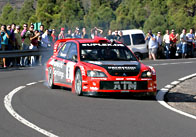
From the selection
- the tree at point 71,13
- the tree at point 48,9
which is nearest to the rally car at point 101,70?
the tree at point 71,13

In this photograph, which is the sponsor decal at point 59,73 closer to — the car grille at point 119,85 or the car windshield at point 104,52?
the car windshield at point 104,52

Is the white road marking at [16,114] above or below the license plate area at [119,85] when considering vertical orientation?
below

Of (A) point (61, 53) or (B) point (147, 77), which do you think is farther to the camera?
(A) point (61, 53)

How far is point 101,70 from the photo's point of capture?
13.7m

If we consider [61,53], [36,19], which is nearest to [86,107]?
[61,53]

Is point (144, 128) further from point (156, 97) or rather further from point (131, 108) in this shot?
point (156, 97)

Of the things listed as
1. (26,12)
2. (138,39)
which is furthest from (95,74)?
(26,12)

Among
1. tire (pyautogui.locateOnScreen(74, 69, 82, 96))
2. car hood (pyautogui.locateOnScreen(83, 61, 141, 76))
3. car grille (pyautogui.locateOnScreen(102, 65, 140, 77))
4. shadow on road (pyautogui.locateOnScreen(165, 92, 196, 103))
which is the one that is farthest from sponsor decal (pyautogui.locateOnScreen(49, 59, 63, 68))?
shadow on road (pyautogui.locateOnScreen(165, 92, 196, 103))

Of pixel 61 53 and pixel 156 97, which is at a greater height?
pixel 61 53

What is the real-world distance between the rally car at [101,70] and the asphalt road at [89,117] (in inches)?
11.1

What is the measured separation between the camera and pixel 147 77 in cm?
1383

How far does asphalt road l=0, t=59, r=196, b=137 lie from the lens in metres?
9.14

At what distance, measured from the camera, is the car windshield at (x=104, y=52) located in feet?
48.4

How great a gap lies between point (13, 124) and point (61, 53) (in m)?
6.54
